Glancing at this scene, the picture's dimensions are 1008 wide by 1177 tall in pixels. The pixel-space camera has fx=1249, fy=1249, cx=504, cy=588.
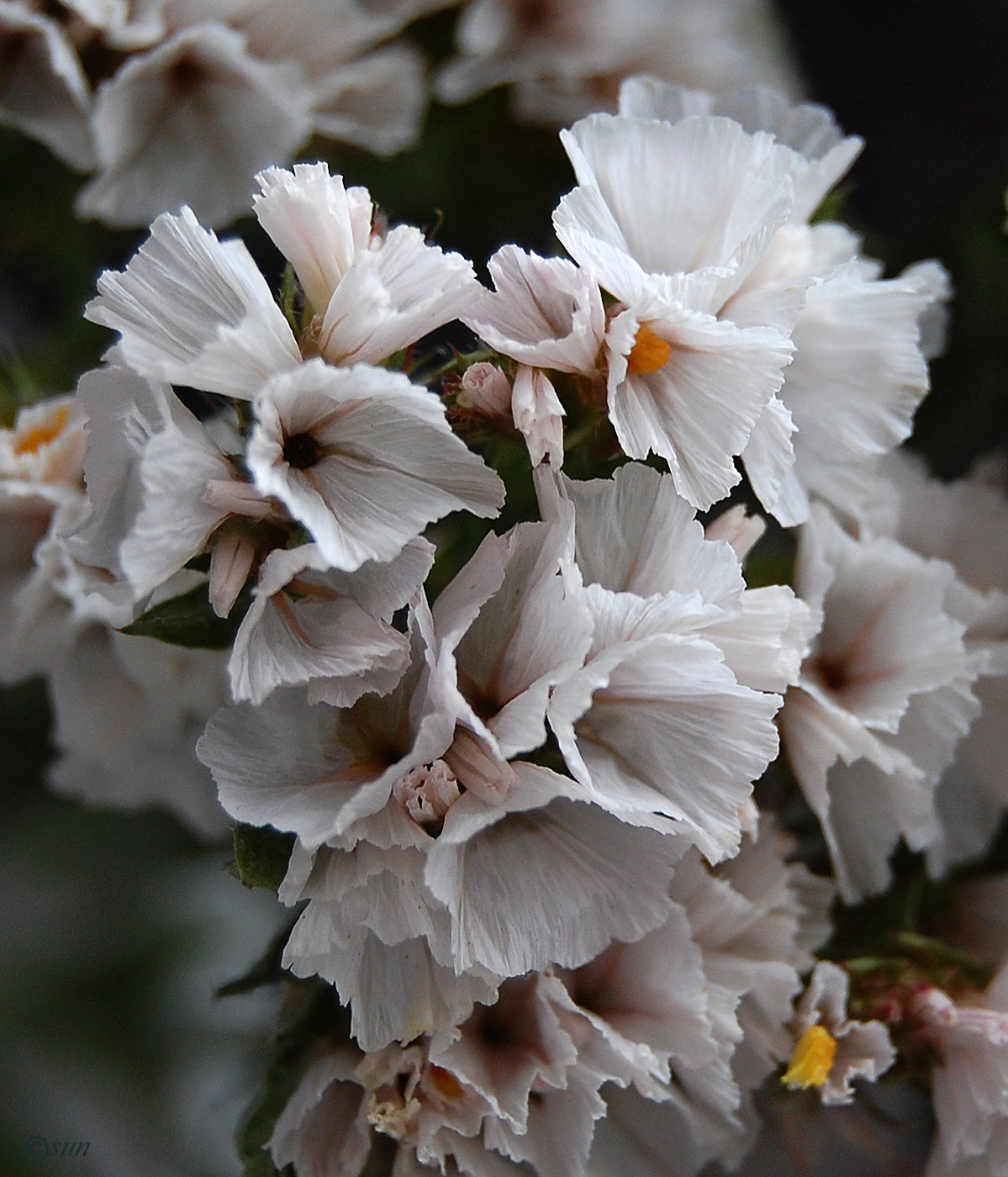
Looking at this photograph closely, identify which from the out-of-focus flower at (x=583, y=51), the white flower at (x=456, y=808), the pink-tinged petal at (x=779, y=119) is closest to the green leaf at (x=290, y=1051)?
the white flower at (x=456, y=808)

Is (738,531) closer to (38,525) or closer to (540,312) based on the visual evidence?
(540,312)

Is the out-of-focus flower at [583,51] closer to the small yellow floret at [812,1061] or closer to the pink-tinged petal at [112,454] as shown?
the pink-tinged petal at [112,454]

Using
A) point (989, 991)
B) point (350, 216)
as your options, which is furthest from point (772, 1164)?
point (350, 216)

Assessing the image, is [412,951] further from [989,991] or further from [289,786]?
[989,991]

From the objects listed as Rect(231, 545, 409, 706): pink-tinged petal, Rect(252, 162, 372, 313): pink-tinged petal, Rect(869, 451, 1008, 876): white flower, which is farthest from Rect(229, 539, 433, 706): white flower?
Rect(869, 451, 1008, 876): white flower

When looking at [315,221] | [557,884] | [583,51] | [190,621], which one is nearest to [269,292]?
[315,221]

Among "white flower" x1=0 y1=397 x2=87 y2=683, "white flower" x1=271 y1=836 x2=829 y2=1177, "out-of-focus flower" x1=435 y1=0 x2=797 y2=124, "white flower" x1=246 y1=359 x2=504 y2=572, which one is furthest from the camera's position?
"out-of-focus flower" x1=435 y1=0 x2=797 y2=124

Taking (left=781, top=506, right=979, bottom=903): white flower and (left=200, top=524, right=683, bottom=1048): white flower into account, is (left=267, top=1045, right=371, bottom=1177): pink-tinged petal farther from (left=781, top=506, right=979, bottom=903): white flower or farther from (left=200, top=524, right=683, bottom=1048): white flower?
(left=781, top=506, right=979, bottom=903): white flower
